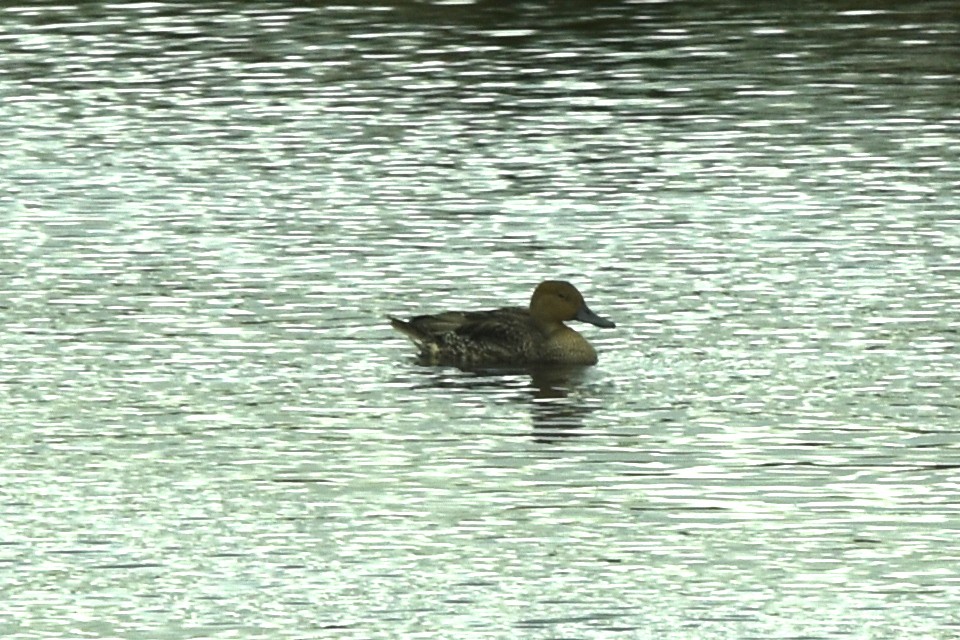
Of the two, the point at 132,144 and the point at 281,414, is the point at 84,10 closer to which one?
the point at 132,144

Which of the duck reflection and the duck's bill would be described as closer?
the duck reflection

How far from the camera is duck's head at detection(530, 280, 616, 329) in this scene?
2123cm

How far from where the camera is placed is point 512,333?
69.4 feet

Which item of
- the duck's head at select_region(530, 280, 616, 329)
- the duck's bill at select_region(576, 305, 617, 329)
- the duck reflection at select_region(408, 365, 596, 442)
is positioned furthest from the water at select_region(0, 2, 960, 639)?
the duck's head at select_region(530, 280, 616, 329)

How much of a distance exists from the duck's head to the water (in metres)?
0.30

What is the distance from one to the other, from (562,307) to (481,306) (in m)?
1.38

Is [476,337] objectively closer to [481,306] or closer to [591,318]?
[591,318]

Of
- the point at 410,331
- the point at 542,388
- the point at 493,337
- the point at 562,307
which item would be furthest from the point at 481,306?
the point at 542,388

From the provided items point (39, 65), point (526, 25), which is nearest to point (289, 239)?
point (39, 65)

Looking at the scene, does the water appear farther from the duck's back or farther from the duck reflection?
the duck's back

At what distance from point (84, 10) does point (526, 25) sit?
7086mm

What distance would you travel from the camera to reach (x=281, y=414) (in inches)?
739

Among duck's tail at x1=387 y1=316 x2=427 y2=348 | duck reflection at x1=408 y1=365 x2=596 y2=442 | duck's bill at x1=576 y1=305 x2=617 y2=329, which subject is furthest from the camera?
duck's bill at x1=576 y1=305 x2=617 y2=329

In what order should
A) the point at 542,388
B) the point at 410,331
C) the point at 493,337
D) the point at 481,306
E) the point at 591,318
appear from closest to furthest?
the point at 542,388, the point at 410,331, the point at 493,337, the point at 591,318, the point at 481,306
